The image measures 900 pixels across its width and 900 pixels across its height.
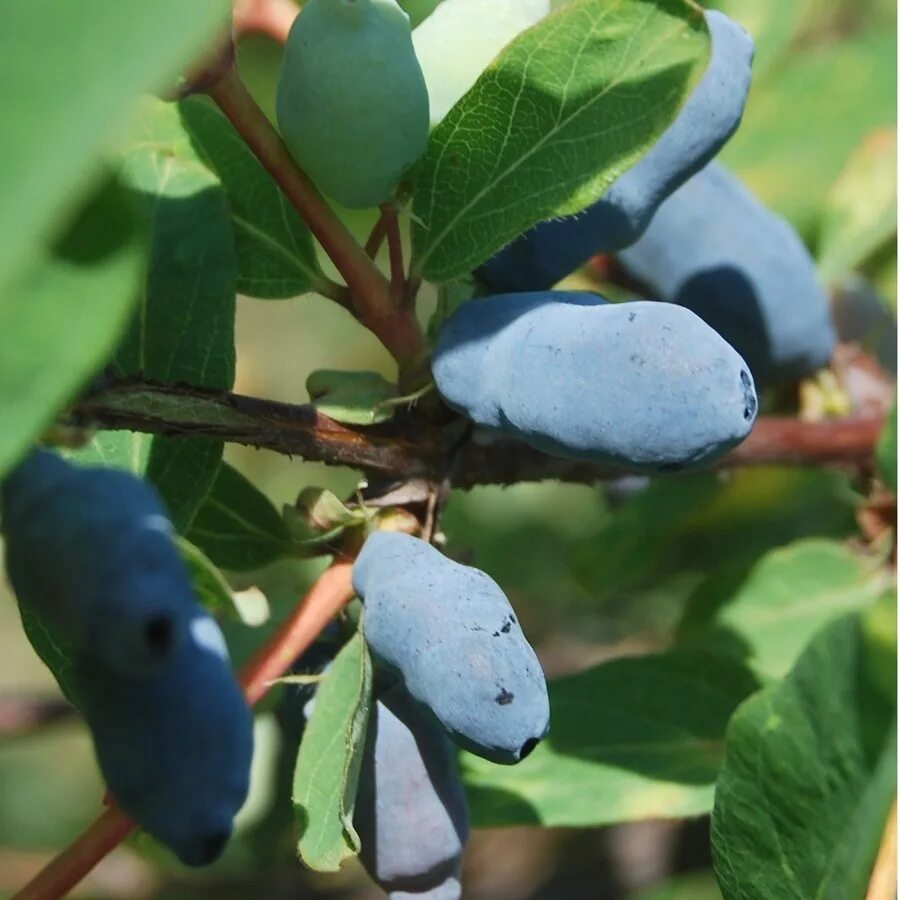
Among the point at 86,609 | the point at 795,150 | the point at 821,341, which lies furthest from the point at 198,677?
the point at 795,150

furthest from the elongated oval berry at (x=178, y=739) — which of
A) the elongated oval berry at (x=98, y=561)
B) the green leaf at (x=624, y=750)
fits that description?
the green leaf at (x=624, y=750)

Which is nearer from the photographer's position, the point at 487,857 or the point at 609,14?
the point at 609,14

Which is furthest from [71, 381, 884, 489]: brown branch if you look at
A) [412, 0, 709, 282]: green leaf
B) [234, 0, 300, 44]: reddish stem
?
[234, 0, 300, 44]: reddish stem

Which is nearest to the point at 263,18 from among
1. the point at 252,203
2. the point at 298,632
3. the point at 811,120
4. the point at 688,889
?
the point at 252,203

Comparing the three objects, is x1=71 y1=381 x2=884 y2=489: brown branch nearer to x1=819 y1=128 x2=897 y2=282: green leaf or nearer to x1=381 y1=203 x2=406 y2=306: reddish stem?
x1=381 y1=203 x2=406 y2=306: reddish stem

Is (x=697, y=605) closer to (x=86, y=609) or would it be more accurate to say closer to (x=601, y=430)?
(x=601, y=430)
